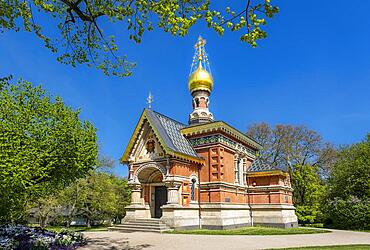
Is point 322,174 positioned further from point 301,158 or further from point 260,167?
point 260,167

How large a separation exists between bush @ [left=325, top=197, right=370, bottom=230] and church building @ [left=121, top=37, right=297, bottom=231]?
3.63 metres

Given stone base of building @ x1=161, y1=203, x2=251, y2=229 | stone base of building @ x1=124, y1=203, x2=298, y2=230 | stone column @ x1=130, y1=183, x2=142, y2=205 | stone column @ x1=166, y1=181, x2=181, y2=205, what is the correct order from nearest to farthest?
1. stone base of building @ x1=161, y1=203, x2=251, y2=229
2. stone base of building @ x1=124, y1=203, x2=298, y2=230
3. stone column @ x1=166, y1=181, x2=181, y2=205
4. stone column @ x1=130, y1=183, x2=142, y2=205

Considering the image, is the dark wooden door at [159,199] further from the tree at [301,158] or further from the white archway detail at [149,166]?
the tree at [301,158]

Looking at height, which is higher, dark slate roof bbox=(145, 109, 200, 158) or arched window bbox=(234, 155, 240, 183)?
dark slate roof bbox=(145, 109, 200, 158)

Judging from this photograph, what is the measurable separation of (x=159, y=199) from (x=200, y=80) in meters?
11.5

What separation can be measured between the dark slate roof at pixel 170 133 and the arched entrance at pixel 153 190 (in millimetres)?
2338

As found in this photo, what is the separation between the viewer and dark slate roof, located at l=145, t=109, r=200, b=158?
775 inches

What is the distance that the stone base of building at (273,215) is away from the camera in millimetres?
22031

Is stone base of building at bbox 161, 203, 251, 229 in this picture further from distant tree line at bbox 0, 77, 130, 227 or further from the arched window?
distant tree line at bbox 0, 77, 130, 227

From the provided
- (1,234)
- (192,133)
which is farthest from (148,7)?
(192,133)

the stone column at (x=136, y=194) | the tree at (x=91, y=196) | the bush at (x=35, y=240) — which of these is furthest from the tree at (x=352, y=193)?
the bush at (x=35, y=240)

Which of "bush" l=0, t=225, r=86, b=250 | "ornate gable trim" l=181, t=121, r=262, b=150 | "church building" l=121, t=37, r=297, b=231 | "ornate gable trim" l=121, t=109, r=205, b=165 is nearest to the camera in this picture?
"bush" l=0, t=225, r=86, b=250

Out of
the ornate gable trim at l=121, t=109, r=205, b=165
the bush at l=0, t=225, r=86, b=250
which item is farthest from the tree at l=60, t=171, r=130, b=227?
the bush at l=0, t=225, r=86, b=250

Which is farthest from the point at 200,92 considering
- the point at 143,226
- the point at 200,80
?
the point at 143,226
